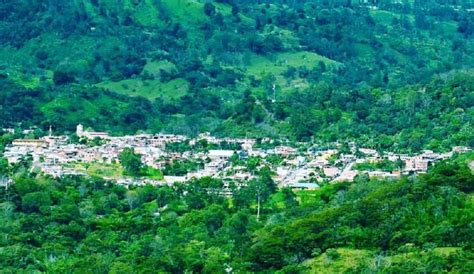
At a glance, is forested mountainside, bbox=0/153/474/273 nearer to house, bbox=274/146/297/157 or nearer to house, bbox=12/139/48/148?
house, bbox=274/146/297/157


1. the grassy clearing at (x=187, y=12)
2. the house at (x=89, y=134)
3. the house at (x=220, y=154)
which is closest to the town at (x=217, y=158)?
the house at (x=220, y=154)

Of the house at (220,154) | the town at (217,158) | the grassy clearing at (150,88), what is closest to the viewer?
the town at (217,158)

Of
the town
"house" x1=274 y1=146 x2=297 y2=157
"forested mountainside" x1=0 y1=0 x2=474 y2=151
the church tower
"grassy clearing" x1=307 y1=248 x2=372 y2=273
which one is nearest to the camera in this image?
"grassy clearing" x1=307 y1=248 x2=372 y2=273

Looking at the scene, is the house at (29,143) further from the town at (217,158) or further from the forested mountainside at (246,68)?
the forested mountainside at (246,68)

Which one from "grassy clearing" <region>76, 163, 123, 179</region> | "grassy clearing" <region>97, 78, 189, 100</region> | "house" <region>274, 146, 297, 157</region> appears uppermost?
"grassy clearing" <region>76, 163, 123, 179</region>

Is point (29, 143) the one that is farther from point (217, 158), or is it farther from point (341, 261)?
point (341, 261)

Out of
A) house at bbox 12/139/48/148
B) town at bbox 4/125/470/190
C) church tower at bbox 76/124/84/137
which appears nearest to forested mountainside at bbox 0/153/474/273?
town at bbox 4/125/470/190

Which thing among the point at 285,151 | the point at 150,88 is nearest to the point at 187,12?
the point at 150,88
